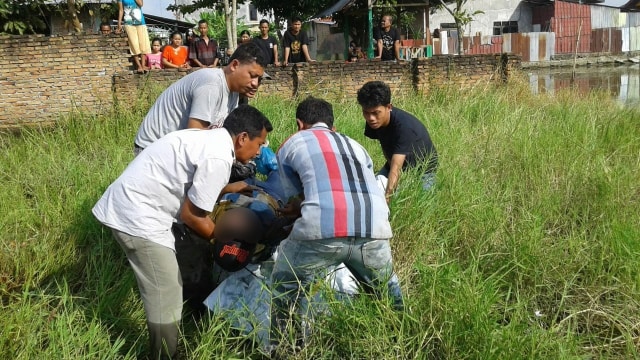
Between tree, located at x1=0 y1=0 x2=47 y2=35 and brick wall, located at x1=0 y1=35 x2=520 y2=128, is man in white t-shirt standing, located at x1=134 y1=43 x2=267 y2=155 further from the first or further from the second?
tree, located at x1=0 y1=0 x2=47 y2=35

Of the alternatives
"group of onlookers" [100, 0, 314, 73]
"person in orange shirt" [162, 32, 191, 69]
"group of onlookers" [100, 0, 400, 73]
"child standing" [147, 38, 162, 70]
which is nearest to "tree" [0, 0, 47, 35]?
"group of onlookers" [100, 0, 400, 73]

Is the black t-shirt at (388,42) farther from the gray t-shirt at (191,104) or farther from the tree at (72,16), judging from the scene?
the gray t-shirt at (191,104)

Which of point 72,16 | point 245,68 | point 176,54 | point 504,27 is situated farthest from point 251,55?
point 504,27

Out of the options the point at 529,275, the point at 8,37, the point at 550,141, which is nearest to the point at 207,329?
the point at 529,275

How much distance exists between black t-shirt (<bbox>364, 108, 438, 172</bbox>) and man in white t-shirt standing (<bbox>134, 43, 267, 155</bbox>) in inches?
42.3

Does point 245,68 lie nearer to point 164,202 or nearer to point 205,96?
point 205,96

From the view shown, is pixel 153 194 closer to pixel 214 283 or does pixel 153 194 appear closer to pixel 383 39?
pixel 214 283

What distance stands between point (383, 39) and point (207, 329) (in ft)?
30.8

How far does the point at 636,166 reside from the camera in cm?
480

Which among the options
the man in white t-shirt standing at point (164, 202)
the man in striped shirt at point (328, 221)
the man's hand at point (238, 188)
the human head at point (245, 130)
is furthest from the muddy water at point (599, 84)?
the man in white t-shirt standing at point (164, 202)

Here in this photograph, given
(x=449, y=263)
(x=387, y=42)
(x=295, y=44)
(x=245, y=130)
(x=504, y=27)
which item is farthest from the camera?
(x=504, y=27)

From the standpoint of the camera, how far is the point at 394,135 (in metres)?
4.11

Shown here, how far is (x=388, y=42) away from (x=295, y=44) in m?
1.92

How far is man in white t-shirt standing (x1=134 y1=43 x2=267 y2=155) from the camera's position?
3.45 metres
